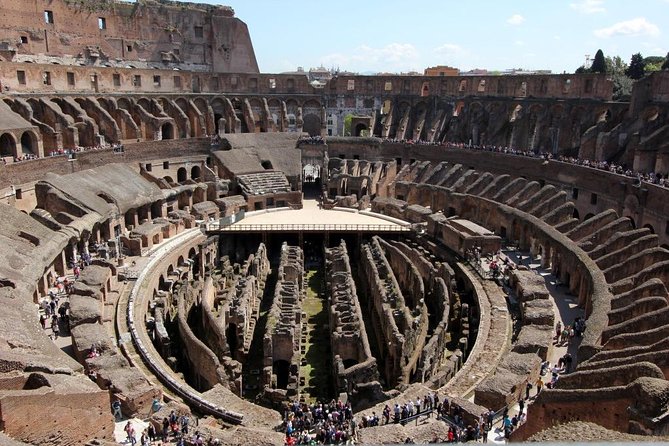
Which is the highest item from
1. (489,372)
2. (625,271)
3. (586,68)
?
(586,68)

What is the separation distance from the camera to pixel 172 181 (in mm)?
46875

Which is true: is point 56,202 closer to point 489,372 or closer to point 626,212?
point 489,372

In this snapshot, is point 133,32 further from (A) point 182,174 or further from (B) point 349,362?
(B) point 349,362

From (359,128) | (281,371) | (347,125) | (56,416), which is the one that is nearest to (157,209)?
(281,371)

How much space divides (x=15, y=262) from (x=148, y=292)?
6.04 meters

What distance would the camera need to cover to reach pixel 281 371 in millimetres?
23266

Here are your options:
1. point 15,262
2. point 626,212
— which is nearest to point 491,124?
point 626,212

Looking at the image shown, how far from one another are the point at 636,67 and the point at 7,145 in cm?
5408

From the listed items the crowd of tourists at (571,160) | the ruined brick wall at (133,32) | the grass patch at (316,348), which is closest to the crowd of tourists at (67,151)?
the ruined brick wall at (133,32)

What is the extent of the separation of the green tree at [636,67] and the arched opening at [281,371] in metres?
49.5

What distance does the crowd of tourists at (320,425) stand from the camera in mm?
16031

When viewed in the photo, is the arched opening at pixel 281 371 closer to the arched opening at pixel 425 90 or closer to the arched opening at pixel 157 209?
the arched opening at pixel 157 209

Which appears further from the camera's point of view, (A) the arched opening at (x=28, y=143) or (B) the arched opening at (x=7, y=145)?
(A) the arched opening at (x=28, y=143)

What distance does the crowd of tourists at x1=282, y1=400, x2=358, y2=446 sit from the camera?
52.6ft
